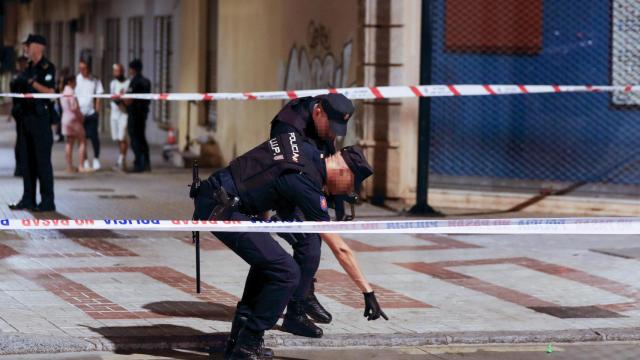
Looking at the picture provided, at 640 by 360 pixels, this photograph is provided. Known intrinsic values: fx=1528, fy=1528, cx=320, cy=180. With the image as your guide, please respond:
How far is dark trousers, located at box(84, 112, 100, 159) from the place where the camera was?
Result: 23.2 meters

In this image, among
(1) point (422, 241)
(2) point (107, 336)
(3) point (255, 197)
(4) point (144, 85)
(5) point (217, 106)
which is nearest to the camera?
(3) point (255, 197)

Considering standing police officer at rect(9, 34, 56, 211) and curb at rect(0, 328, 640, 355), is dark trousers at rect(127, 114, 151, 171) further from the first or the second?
curb at rect(0, 328, 640, 355)

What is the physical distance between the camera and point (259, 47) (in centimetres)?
2261

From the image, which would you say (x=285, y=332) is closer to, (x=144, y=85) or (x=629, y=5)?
(x=629, y=5)

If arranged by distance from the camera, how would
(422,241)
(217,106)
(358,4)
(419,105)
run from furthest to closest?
1. (217,106)
2. (358,4)
3. (419,105)
4. (422,241)

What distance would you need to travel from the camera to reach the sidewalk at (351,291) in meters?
9.20

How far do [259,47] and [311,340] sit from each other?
13845 millimetres

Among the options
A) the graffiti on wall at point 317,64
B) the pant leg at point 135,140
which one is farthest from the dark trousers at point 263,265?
the pant leg at point 135,140

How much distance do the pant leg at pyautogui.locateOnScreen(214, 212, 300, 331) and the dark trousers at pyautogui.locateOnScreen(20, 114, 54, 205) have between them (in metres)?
7.48

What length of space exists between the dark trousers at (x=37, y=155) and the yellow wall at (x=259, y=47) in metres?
4.22

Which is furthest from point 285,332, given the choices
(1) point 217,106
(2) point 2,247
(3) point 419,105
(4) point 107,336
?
(1) point 217,106

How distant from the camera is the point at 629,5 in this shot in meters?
16.7

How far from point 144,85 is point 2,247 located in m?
9.85

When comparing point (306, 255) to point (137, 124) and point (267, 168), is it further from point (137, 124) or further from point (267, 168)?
point (137, 124)
